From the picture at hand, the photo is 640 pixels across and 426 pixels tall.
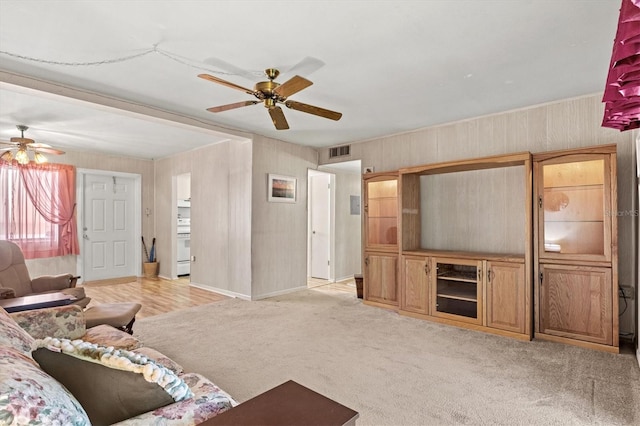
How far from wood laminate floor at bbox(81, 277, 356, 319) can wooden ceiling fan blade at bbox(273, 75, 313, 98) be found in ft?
10.8

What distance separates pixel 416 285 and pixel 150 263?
536 centimetres

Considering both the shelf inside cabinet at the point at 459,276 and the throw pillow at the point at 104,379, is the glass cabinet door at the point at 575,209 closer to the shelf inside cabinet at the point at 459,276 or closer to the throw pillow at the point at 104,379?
the shelf inside cabinet at the point at 459,276

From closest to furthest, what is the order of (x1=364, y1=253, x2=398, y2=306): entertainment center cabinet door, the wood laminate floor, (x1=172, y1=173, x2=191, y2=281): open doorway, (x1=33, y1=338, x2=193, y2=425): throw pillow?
1. (x1=33, y1=338, x2=193, y2=425): throw pillow
2. (x1=364, y1=253, x2=398, y2=306): entertainment center cabinet door
3. the wood laminate floor
4. (x1=172, y1=173, x2=191, y2=281): open doorway

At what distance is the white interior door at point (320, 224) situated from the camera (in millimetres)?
6698

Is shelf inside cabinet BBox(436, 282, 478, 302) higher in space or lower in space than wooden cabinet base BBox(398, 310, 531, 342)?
higher

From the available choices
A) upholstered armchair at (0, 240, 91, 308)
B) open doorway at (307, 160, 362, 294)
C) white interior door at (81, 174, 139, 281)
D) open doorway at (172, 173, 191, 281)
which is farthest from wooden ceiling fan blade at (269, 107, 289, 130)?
white interior door at (81, 174, 139, 281)

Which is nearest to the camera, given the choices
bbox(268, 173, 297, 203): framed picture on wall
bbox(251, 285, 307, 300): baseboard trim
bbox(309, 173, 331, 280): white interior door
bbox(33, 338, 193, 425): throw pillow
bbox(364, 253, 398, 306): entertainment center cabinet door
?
bbox(33, 338, 193, 425): throw pillow

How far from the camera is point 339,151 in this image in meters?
5.82

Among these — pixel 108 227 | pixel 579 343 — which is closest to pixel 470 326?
pixel 579 343

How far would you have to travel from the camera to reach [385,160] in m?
5.18

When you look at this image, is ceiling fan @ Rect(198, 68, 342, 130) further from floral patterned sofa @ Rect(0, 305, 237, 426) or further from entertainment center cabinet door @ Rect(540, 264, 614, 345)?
entertainment center cabinet door @ Rect(540, 264, 614, 345)

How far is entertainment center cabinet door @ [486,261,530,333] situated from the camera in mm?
3428

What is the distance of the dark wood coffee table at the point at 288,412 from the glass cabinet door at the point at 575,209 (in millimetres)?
3224

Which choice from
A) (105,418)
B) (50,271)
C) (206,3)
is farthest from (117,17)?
(50,271)
